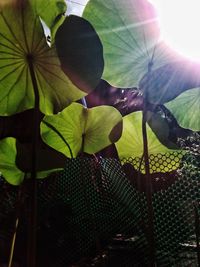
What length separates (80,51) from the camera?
1.74ft

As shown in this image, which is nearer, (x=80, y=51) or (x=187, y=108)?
(x=80, y=51)

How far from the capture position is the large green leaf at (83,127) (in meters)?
0.70

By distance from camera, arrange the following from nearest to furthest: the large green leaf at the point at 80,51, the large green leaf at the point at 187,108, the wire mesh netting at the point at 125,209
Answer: the large green leaf at the point at 80,51, the large green leaf at the point at 187,108, the wire mesh netting at the point at 125,209

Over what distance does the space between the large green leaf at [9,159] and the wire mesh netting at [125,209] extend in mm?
137

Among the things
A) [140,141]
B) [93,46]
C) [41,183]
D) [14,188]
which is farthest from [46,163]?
[14,188]

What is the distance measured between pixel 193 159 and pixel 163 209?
0.54ft

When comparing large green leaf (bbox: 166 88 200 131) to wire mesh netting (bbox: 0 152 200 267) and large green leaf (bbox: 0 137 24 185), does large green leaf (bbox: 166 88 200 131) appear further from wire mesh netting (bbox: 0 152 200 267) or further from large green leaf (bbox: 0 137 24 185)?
large green leaf (bbox: 0 137 24 185)

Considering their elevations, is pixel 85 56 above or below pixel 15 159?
above

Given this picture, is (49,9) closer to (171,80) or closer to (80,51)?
(80,51)

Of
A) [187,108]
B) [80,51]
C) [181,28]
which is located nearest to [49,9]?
[80,51]

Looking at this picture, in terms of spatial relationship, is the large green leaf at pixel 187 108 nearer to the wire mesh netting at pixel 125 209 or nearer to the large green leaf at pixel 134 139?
the large green leaf at pixel 134 139

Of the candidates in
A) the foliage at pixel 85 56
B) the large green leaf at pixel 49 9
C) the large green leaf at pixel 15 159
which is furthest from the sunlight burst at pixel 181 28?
the large green leaf at pixel 15 159

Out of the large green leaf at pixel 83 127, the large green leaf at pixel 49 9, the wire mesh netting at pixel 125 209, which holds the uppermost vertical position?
the large green leaf at pixel 49 9

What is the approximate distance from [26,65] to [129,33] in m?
0.16
